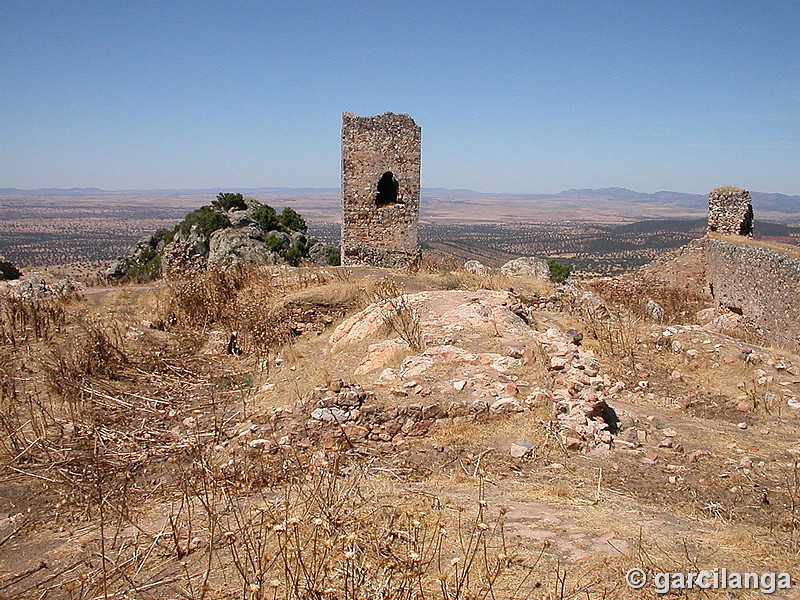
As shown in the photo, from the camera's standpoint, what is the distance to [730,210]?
16.7 metres

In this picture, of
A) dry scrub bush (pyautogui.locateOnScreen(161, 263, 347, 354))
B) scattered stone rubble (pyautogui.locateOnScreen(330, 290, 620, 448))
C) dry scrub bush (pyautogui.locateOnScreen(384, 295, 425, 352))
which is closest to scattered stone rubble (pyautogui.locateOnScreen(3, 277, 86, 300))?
dry scrub bush (pyautogui.locateOnScreen(161, 263, 347, 354))

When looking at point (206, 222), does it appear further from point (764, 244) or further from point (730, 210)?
point (764, 244)

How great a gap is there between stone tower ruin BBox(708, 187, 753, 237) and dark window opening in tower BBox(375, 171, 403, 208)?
955 cm

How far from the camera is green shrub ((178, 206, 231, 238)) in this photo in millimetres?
29891

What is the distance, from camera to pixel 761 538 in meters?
3.46

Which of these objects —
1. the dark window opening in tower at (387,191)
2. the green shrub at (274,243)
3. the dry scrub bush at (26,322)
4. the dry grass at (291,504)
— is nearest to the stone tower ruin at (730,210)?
the dark window opening in tower at (387,191)

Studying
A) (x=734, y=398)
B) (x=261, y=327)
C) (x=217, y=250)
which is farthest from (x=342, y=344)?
(x=217, y=250)

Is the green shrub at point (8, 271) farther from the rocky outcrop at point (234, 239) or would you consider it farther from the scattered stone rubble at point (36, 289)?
the scattered stone rubble at point (36, 289)

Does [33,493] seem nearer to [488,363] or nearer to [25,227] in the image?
[488,363]

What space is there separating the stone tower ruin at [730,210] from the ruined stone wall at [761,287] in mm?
1748

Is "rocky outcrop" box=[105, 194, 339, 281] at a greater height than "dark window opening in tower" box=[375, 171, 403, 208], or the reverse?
"dark window opening in tower" box=[375, 171, 403, 208]

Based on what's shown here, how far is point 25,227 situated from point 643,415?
123 m

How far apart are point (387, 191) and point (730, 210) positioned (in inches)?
403

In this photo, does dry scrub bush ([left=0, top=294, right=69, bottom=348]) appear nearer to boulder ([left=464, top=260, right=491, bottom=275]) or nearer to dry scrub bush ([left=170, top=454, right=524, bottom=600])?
dry scrub bush ([left=170, top=454, right=524, bottom=600])
